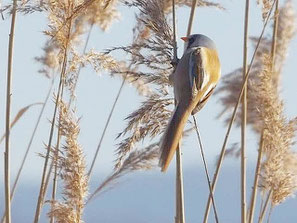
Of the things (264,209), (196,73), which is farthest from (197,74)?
(264,209)

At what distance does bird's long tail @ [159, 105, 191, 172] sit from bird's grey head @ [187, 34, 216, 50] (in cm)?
31

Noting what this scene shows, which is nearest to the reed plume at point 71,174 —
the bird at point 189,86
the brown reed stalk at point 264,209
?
the bird at point 189,86

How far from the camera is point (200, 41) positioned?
8.87ft

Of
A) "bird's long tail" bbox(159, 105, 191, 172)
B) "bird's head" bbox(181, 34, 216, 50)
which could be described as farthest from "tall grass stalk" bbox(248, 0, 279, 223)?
"bird's long tail" bbox(159, 105, 191, 172)

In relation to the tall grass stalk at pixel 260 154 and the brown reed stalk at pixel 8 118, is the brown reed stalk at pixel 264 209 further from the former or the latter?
the brown reed stalk at pixel 8 118

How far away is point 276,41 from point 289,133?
72 centimetres

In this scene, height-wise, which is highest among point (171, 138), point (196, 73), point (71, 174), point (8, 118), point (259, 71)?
point (259, 71)

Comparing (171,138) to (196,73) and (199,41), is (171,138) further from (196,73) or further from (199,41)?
(199,41)

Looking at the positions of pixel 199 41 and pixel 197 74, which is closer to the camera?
pixel 197 74

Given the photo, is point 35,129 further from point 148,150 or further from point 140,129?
point 140,129

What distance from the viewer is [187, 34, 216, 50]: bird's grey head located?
8.81ft

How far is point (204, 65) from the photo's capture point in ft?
8.43

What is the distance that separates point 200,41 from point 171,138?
447 mm

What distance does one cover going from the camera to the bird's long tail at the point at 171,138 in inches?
94.3
